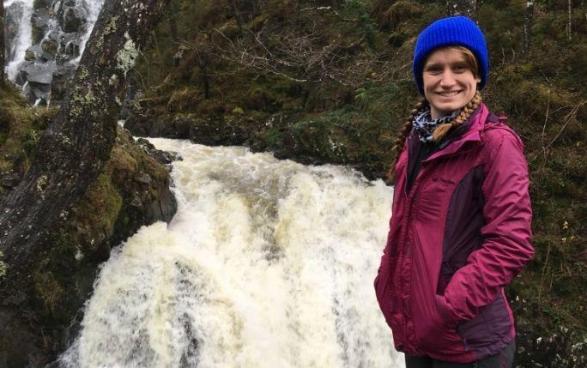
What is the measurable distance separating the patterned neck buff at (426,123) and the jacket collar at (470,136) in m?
0.09

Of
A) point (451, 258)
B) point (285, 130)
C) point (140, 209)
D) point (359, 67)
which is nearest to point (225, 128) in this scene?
point (285, 130)

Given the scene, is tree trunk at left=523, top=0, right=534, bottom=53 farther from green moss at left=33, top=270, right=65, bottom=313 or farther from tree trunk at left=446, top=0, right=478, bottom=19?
green moss at left=33, top=270, right=65, bottom=313

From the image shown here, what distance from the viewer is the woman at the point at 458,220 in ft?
5.68

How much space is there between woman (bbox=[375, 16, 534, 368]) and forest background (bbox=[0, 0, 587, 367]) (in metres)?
4.85

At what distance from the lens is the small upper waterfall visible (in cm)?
1786

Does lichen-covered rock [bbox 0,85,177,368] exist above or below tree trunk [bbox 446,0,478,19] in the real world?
below

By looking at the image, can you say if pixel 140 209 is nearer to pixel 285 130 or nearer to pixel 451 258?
pixel 285 130

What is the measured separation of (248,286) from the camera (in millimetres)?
6809

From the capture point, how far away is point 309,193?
8445 millimetres

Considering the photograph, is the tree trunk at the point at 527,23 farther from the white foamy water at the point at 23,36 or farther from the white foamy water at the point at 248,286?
the white foamy water at the point at 23,36

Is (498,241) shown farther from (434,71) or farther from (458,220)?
(434,71)

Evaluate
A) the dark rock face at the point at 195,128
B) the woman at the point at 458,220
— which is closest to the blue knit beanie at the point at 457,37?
the woman at the point at 458,220

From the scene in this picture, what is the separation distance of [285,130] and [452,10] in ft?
14.9

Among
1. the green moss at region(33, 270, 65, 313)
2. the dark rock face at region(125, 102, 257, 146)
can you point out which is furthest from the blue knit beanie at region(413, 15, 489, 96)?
the dark rock face at region(125, 102, 257, 146)
